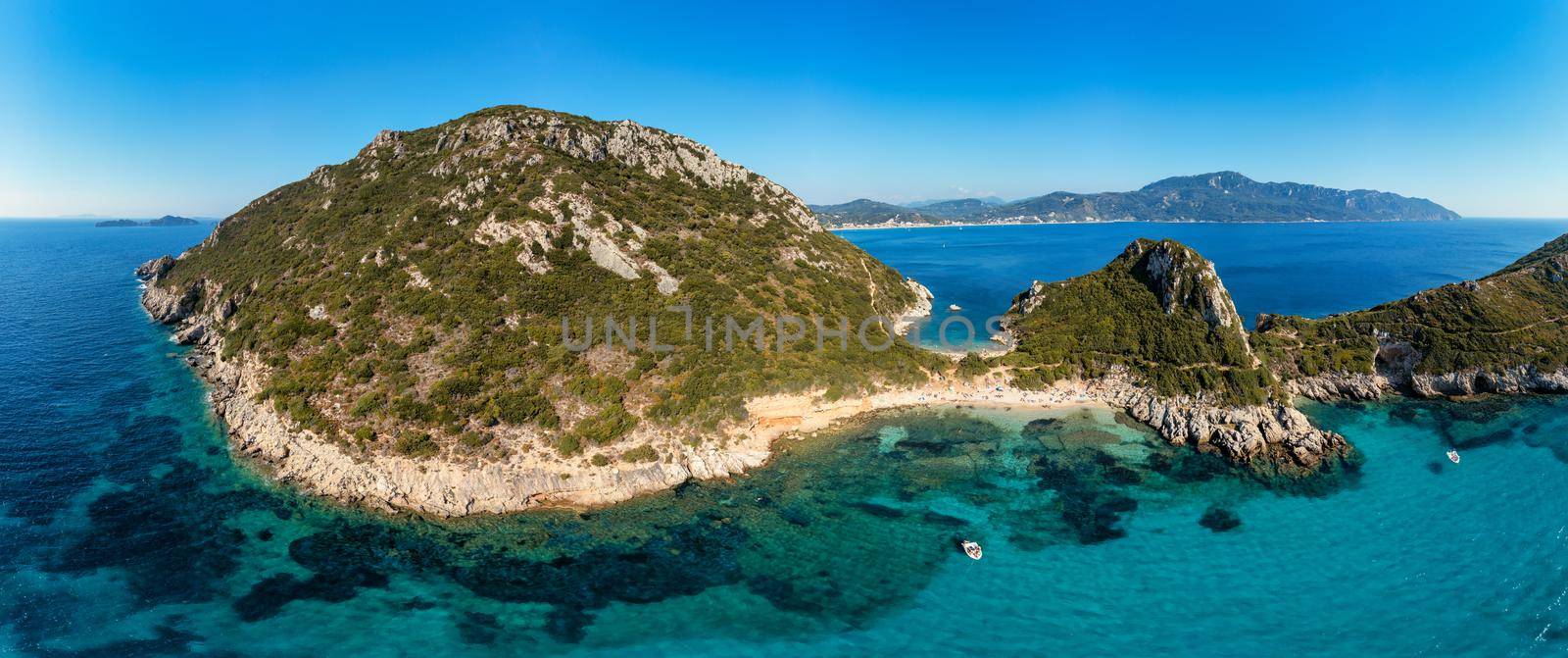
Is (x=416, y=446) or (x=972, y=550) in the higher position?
(x=416, y=446)

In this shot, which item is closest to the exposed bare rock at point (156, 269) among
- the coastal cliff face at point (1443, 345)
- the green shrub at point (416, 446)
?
→ the green shrub at point (416, 446)

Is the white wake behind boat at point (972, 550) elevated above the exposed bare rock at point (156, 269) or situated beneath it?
situated beneath

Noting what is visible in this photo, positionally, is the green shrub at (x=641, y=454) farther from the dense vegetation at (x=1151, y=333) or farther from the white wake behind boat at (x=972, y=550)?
the dense vegetation at (x=1151, y=333)

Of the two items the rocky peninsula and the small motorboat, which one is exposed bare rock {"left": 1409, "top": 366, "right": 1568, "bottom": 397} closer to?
the rocky peninsula

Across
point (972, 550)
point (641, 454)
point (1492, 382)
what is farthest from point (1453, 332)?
point (641, 454)

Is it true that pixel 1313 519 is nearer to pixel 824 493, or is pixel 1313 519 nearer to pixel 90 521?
pixel 824 493

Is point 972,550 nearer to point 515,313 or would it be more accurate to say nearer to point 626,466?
point 626,466
